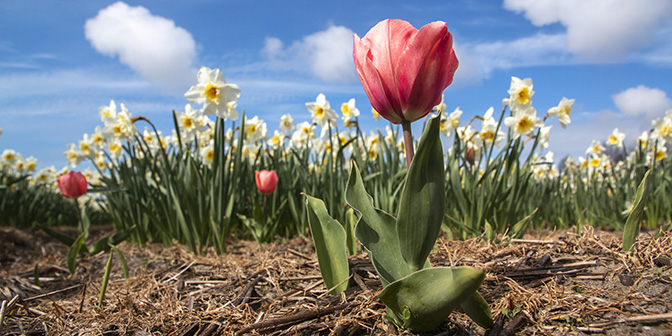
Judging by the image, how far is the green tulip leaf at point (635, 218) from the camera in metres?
1.52

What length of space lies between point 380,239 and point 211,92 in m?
2.01

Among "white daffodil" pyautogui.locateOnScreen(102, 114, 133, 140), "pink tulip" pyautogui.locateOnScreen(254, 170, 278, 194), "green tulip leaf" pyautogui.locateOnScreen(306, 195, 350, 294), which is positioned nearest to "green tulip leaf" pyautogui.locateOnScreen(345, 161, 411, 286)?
"green tulip leaf" pyautogui.locateOnScreen(306, 195, 350, 294)

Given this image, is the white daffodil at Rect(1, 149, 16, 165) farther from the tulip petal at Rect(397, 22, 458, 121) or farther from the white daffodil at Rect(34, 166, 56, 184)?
the tulip petal at Rect(397, 22, 458, 121)

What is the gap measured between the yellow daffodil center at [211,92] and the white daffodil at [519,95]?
217 centimetres

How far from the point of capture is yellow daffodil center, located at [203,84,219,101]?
2.77 meters

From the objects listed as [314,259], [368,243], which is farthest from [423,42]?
[314,259]

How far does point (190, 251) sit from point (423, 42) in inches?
105

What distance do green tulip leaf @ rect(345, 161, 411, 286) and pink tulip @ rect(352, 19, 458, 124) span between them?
239mm

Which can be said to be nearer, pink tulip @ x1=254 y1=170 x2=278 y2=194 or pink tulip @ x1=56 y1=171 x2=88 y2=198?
pink tulip @ x1=254 y1=170 x2=278 y2=194

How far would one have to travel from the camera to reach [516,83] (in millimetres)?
3254

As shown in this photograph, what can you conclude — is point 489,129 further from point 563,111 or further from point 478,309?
point 478,309

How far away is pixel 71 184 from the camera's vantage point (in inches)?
127

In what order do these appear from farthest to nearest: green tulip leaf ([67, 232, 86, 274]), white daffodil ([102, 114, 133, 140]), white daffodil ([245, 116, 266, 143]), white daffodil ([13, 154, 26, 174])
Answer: white daffodil ([13, 154, 26, 174]) → white daffodil ([245, 116, 266, 143]) → white daffodil ([102, 114, 133, 140]) → green tulip leaf ([67, 232, 86, 274])

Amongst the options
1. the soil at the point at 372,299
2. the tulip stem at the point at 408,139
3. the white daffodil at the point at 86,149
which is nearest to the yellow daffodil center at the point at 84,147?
the white daffodil at the point at 86,149
